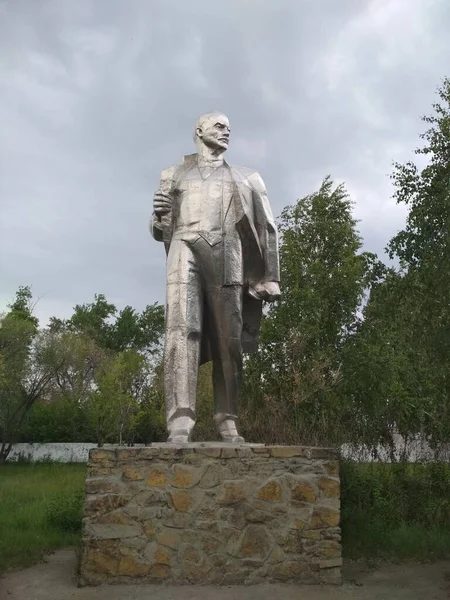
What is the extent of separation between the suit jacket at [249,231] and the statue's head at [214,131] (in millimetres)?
162

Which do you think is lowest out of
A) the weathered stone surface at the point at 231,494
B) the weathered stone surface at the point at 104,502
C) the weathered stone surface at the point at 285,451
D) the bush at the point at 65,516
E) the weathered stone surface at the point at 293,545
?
the bush at the point at 65,516

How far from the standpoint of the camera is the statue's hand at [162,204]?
18.4 feet

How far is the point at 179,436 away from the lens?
16.6 ft

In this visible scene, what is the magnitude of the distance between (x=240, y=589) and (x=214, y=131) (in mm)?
3795

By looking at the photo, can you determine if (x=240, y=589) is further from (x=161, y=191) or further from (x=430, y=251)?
(x=430, y=251)

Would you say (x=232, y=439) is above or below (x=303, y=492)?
above

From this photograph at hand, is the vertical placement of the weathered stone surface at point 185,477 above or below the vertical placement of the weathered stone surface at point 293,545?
above

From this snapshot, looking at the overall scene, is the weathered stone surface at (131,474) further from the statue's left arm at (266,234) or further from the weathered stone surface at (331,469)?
the statue's left arm at (266,234)

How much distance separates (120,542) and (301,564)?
4.45 ft

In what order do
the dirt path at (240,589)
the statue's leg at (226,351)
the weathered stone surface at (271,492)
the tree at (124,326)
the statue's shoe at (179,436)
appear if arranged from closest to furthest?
1. the dirt path at (240,589)
2. the weathered stone surface at (271,492)
3. the statue's shoe at (179,436)
4. the statue's leg at (226,351)
5. the tree at (124,326)

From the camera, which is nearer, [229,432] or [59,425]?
[229,432]

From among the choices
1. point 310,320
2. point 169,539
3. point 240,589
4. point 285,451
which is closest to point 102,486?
point 169,539

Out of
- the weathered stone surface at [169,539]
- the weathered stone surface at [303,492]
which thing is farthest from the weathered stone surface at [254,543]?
the weathered stone surface at [169,539]

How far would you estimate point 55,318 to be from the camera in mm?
42031
